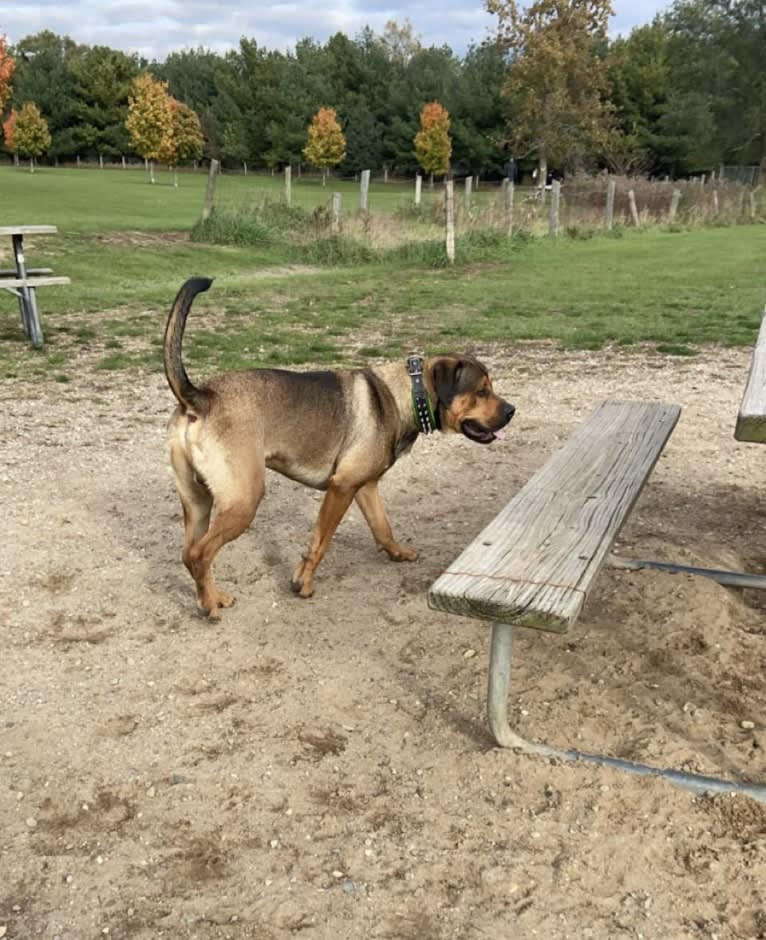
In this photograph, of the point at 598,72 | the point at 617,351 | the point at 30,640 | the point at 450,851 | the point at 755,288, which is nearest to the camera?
the point at 450,851

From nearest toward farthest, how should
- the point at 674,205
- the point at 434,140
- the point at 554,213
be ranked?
1. the point at 554,213
2. the point at 674,205
3. the point at 434,140

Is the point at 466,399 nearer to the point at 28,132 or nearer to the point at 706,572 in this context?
the point at 706,572

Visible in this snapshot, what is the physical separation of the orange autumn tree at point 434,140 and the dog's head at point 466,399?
66.3 meters

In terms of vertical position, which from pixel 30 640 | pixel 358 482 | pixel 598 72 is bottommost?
pixel 30 640

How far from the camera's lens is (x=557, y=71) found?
4350 centimetres

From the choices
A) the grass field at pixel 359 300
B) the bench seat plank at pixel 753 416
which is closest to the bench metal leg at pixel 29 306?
the grass field at pixel 359 300

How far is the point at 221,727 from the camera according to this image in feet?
9.75

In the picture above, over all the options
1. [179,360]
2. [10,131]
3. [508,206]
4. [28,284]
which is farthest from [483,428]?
[10,131]

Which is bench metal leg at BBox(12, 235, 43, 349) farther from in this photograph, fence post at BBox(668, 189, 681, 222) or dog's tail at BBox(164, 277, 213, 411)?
fence post at BBox(668, 189, 681, 222)

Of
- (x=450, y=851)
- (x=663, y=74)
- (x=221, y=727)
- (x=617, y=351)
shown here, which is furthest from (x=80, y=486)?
(x=663, y=74)

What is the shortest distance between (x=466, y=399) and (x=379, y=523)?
885 millimetres

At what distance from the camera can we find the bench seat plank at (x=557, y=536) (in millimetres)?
2338

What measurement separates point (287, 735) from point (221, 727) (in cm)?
24

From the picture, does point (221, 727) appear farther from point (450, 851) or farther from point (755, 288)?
point (755, 288)
